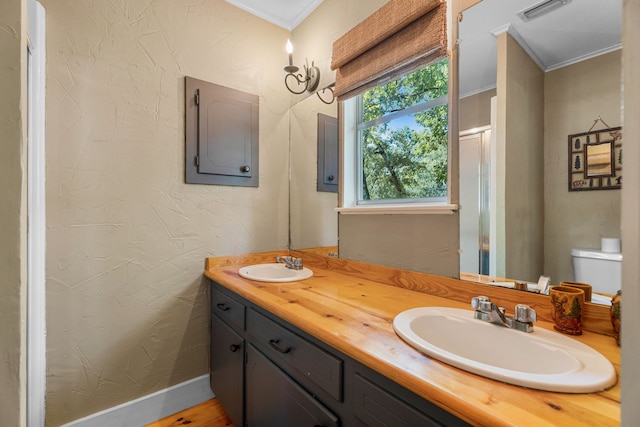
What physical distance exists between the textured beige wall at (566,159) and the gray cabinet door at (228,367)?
128 centimetres

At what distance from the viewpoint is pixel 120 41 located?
146 cm

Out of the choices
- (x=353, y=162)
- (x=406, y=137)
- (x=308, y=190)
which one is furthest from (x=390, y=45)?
(x=308, y=190)

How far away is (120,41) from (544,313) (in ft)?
7.06

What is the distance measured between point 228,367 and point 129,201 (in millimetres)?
983

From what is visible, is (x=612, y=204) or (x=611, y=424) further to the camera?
(x=612, y=204)

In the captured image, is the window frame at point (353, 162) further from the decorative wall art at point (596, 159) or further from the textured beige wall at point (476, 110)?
the decorative wall art at point (596, 159)

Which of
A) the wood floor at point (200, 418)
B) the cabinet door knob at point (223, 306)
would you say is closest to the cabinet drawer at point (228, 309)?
the cabinet door knob at point (223, 306)
